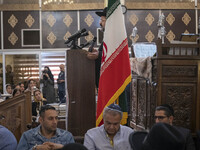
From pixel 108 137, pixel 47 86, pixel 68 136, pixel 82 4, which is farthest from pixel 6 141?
pixel 82 4

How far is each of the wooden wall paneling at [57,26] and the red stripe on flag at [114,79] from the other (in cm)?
710

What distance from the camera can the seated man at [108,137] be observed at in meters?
2.74

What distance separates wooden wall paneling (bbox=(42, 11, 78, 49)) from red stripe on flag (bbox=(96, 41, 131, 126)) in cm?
710

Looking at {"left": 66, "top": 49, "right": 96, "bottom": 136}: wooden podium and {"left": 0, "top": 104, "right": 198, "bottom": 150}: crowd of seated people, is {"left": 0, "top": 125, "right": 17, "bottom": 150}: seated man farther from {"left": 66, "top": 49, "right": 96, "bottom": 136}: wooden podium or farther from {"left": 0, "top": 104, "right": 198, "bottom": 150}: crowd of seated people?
{"left": 66, "top": 49, "right": 96, "bottom": 136}: wooden podium

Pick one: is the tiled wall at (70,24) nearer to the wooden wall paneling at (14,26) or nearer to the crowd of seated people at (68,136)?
the wooden wall paneling at (14,26)

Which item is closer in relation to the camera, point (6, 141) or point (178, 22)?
point (6, 141)

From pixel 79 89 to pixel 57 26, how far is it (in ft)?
22.7

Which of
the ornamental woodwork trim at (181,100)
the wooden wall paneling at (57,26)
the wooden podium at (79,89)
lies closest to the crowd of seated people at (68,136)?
the ornamental woodwork trim at (181,100)

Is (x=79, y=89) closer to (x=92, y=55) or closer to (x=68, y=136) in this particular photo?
(x=92, y=55)

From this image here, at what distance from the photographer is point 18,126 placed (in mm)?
3666

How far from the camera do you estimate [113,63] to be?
3.52m

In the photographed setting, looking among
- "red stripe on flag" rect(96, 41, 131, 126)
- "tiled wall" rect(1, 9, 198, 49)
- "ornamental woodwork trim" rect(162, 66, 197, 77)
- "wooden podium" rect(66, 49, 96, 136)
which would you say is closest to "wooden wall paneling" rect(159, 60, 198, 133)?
"ornamental woodwork trim" rect(162, 66, 197, 77)

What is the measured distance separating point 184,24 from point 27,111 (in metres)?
7.74

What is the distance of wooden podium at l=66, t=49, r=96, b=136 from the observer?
3.86 meters
